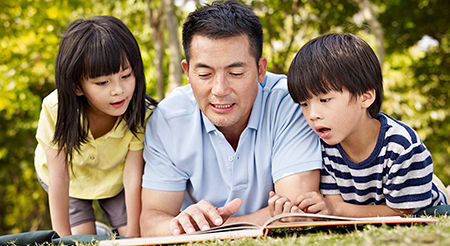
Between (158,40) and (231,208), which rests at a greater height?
(158,40)

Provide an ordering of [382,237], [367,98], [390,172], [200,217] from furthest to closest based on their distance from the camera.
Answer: [367,98] → [390,172] → [200,217] → [382,237]

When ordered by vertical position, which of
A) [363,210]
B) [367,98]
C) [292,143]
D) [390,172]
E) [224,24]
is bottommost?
[363,210]

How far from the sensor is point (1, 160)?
9070 mm

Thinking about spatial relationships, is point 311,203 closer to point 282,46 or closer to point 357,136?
point 357,136

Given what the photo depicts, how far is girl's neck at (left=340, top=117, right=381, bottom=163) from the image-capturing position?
2.50 meters

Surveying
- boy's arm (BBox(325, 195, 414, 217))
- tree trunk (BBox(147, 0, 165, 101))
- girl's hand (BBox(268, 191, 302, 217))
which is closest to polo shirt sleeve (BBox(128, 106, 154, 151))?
girl's hand (BBox(268, 191, 302, 217))

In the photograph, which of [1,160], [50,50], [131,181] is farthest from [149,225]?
[1,160]

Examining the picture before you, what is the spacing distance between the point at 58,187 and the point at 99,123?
486 millimetres

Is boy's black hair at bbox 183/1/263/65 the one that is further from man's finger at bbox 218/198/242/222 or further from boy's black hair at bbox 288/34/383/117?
man's finger at bbox 218/198/242/222

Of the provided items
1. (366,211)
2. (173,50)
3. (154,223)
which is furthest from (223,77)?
(173,50)

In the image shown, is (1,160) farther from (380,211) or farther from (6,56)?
(380,211)

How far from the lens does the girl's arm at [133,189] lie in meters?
3.02

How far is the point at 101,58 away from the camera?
2680mm

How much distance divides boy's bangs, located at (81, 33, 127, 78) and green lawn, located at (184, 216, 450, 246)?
1.37 meters
